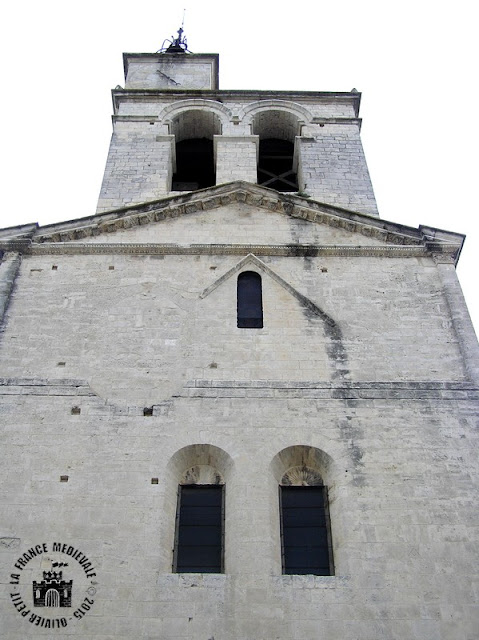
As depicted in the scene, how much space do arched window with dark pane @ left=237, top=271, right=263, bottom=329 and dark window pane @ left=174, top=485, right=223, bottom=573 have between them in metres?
3.10

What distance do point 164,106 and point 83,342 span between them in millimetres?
9159

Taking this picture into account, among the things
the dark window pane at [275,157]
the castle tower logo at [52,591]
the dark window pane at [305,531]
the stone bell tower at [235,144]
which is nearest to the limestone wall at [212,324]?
the dark window pane at [305,531]

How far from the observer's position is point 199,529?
10609 mm

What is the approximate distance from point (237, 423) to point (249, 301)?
2.88 m

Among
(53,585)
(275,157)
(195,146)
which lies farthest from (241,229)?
(53,585)

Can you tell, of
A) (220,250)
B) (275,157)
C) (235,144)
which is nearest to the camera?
(220,250)

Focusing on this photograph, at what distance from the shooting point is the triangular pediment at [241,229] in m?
14.3

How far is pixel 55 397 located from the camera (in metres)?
11.6

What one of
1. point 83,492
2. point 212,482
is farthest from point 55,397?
point 212,482

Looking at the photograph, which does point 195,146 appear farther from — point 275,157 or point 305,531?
point 305,531

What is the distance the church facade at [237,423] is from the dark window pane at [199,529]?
0.08 feet

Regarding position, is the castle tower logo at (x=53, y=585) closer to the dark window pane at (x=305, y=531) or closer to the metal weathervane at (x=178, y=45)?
the dark window pane at (x=305, y=531)

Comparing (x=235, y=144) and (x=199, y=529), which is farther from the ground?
(x=235, y=144)

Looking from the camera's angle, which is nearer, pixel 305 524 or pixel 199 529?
pixel 199 529
